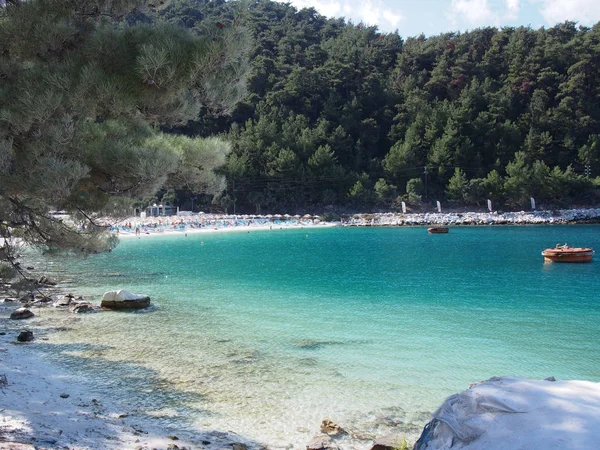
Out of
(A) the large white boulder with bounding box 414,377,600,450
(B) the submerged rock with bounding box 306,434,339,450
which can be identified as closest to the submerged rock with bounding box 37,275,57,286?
(B) the submerged rock with bounding box 306,434,339,450

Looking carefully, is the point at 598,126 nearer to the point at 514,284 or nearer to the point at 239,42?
the point at 514,284

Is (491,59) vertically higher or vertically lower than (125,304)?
higher

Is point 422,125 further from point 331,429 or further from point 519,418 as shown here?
point 519,418

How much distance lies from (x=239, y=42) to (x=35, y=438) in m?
4.40

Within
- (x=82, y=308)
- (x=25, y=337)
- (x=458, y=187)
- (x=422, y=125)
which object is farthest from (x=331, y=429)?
(x=422, y=125)

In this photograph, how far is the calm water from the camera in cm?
693

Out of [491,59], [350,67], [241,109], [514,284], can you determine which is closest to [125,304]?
[514,284]

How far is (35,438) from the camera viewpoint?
478cm

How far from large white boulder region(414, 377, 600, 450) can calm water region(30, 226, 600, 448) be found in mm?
2993

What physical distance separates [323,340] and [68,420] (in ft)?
19.3

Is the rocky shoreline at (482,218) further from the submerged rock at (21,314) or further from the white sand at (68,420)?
the white sand at (68,420)

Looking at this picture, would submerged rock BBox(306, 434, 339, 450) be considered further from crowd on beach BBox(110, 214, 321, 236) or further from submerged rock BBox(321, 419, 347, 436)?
crowd on beach BBox(110, 214, 321, 236)

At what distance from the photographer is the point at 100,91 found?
187 inches

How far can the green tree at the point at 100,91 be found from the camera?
4.68 m
